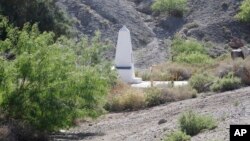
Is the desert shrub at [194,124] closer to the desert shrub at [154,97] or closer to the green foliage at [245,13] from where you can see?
the desert shrub at [154,97]

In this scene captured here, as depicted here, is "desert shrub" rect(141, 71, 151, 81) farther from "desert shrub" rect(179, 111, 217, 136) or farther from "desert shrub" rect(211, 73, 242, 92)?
"desert shrub" rect(179, 111, 217, 136)

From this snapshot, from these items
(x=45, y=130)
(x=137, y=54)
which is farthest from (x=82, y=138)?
(x=137, y=54)

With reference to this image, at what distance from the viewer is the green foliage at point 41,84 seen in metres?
19.1

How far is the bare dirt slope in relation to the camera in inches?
640

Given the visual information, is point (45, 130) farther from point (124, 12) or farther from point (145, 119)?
point (124, 12)

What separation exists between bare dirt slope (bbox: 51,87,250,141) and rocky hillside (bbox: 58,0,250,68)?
92.7 ft

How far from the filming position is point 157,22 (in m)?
61.2

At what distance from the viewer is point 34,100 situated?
19266 millimetres

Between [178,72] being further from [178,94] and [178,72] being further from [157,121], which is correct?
[157,121]

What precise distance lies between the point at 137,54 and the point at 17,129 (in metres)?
34.0

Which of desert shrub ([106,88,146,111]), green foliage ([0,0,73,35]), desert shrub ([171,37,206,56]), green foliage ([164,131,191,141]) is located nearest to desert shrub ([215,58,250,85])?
desert shrub ([106,88,146,111])

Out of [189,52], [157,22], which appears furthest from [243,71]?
[157,22]

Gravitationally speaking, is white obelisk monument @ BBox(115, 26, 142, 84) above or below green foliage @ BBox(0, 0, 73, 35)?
below

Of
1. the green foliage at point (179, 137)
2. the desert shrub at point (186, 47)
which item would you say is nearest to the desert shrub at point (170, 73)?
the desert shrub at point (186, 47)
